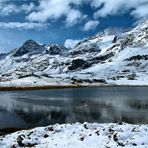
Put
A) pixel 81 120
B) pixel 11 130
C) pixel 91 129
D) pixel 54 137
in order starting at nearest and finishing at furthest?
1. pixel 54 137
2. pixel 91 129
3. pixel 11 130
4. pixel 81 120

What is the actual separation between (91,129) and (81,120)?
14349 mm

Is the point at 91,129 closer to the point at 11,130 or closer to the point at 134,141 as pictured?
the point at 134,141

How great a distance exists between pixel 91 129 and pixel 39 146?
7.43m

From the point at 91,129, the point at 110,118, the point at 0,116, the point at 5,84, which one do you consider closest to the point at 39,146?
the point at 91,129

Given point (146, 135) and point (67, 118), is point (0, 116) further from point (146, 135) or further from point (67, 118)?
point (146, 135)

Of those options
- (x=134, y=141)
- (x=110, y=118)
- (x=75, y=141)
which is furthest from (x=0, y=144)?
(x=110, y=118)

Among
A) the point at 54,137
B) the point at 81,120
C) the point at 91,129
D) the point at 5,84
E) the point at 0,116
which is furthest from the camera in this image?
the point at 5,84

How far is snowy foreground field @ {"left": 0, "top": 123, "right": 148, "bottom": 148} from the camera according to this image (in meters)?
28.0

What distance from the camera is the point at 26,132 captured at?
32469 millimetres

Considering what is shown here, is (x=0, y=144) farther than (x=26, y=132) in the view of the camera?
No

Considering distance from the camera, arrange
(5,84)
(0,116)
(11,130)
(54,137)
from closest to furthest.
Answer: (54,137), (11,130), (0,116), (5,84)

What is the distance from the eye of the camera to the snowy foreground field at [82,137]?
91.7 ft

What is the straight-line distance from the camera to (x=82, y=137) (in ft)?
98.8

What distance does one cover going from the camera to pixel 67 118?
50219mm
